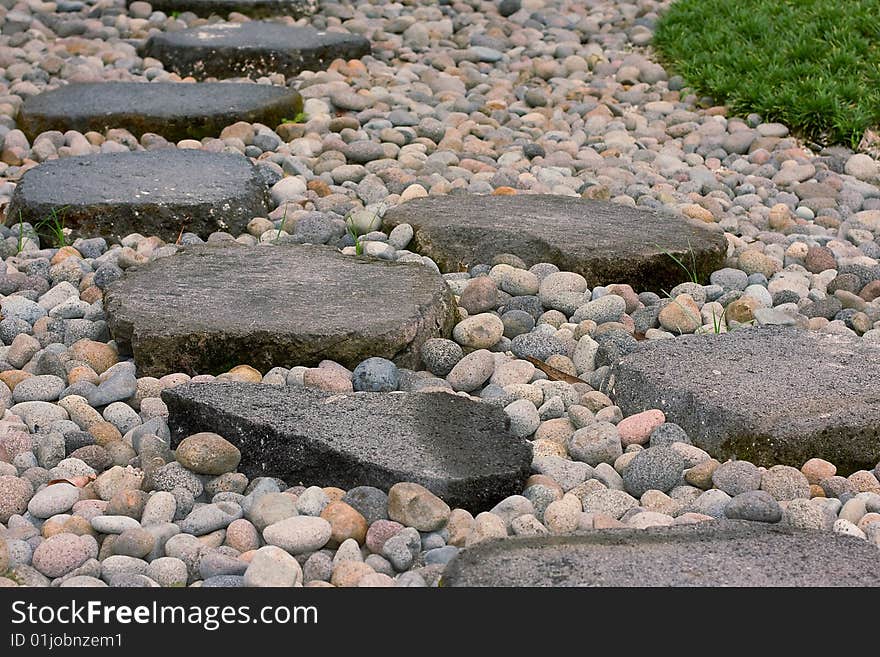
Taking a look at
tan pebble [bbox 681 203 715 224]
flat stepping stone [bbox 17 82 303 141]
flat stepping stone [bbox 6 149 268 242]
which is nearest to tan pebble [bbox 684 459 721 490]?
tan pebble [bbox 681 203 715 224]

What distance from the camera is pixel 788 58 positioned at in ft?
14.6

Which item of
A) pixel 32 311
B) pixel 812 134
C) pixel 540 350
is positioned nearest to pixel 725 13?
pixel 812 134

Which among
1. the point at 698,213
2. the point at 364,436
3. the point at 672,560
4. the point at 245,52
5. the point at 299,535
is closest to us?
the point at 672,560

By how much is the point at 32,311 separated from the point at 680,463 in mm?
1473

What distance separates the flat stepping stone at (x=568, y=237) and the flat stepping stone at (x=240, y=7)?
2509 millimetres

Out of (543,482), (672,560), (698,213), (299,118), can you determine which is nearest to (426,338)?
(543,482)

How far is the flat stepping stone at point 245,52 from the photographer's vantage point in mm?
4695

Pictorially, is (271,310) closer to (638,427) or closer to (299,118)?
(638,427)

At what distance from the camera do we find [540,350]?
253 centimetres

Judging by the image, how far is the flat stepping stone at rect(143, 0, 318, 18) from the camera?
213 inches

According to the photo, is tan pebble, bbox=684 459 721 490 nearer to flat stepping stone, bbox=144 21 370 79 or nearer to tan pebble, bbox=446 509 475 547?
tan pebble, bbox=446 509 475 547

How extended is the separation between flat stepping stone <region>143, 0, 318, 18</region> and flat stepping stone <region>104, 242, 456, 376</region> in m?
2.86

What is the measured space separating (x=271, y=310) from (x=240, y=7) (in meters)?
3.28
